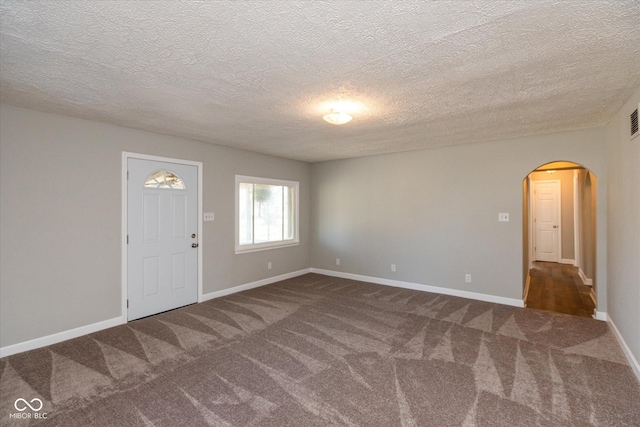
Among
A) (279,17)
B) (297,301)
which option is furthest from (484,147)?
(279,17)

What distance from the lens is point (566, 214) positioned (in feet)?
25.6

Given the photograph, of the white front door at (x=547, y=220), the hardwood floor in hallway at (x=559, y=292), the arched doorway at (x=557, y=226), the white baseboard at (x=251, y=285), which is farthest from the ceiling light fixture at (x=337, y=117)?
the white front door at (x=547, y=220)

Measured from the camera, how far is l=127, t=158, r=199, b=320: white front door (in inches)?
153

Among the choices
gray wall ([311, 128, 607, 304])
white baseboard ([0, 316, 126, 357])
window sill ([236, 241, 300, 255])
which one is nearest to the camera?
white baseboard ([0, 316, 126, 357])

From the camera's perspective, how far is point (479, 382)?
2467mm

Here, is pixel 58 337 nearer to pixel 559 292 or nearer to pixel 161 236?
pixel 161 236

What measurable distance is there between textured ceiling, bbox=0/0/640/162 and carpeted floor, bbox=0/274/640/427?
8.15 ft

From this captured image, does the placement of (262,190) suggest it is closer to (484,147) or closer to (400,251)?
(400,251)

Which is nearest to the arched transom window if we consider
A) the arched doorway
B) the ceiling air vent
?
the ceiling air vent

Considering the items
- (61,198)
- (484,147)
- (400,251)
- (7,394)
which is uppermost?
(484,147)

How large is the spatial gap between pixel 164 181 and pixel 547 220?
30.3ft

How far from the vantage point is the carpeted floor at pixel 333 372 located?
2098 mm

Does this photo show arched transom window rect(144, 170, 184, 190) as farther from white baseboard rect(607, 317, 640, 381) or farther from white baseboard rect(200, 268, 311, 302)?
white baseboard rect(607, 317, 640, 381)

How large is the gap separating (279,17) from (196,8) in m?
0.43
